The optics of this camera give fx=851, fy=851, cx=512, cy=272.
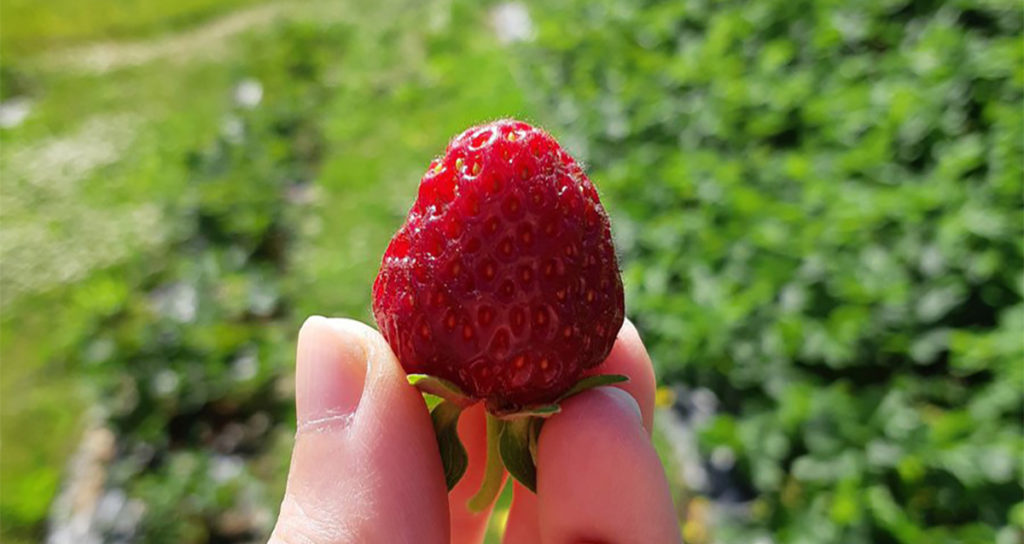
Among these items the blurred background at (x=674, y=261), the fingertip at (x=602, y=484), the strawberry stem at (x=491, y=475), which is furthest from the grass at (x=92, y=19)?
the fingertip at (x=602, y=484)

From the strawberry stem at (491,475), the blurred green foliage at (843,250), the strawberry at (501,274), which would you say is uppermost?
the strawberry at (501,274)

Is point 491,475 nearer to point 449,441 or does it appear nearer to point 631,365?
point 449,441

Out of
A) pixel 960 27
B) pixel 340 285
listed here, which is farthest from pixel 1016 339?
pixel 340 285

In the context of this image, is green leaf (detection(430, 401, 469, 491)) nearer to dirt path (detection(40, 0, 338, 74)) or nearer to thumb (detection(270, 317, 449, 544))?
thumb (detection(270, 317, 449, 544))

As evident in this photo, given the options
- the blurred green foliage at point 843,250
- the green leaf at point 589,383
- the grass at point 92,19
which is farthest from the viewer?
the grass at point 92,19

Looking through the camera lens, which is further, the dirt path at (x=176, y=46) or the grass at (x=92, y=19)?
the grass at (x=92, y=19)

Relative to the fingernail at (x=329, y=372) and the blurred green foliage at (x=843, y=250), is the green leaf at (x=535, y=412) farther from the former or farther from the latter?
the blurred green foliage at (x=843, y=250)

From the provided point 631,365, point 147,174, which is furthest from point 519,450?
point 147,174
